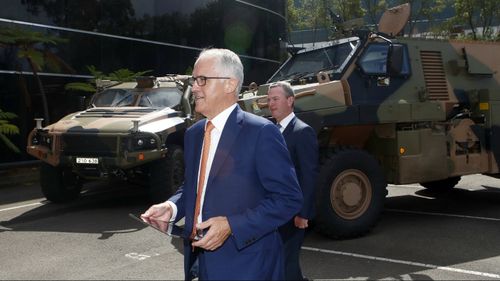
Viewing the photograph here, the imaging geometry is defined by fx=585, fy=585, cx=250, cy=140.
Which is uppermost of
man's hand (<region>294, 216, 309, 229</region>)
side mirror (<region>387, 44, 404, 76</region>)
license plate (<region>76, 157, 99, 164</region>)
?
side mirror (<region>387, 44, 404, 76</region>)

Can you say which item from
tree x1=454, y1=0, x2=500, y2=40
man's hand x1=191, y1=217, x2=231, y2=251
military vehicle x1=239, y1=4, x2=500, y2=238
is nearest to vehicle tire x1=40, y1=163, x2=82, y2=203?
military vehicle x1=239, y1=4, x2=500, y2=238

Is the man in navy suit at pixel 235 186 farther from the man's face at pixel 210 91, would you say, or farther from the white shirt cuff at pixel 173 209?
the white shirt cuff at pixel 173 209

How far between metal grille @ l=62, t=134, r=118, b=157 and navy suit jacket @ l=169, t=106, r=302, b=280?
5.86 meters

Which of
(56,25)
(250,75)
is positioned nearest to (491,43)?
(56,25)

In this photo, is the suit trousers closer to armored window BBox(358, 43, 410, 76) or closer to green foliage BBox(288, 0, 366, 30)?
armored window BBox(358, 43, 410, 76)

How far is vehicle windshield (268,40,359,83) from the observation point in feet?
24.0

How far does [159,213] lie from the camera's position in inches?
104

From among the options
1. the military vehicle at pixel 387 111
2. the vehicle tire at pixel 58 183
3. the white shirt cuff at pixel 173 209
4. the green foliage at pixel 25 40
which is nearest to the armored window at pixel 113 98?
the vehicle tire at pixel 58 183

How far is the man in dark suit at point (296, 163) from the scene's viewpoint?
Result: 4.01 meters

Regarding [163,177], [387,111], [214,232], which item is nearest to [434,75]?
[387,111]

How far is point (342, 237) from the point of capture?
6.59 metres

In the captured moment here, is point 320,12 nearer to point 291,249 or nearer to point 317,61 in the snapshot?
point 317,61

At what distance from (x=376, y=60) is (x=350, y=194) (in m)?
1.80

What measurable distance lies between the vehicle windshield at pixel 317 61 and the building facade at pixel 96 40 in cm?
417
